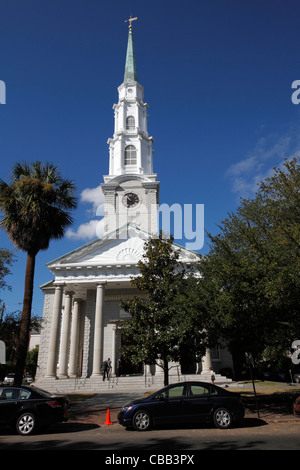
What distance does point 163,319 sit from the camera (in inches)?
596

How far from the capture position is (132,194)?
132ft

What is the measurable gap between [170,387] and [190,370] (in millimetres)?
20206

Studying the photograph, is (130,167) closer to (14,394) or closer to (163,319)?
(163,319)

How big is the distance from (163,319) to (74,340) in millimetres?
18527

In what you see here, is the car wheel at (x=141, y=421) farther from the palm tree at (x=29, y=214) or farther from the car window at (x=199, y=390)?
the palm tree at (x=29, y=214)

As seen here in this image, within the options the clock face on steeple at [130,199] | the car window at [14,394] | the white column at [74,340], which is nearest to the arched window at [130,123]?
the clock face on steeple at [130,199]

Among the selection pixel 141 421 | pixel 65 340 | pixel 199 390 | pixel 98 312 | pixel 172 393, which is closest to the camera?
pixel 141 421

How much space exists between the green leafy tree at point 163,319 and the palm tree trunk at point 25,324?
456 cm

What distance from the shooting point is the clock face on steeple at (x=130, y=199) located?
132ft

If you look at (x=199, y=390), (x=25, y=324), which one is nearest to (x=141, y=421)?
(x=199, y=390)

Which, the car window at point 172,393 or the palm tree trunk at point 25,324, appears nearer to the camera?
the car window at point 172,393
